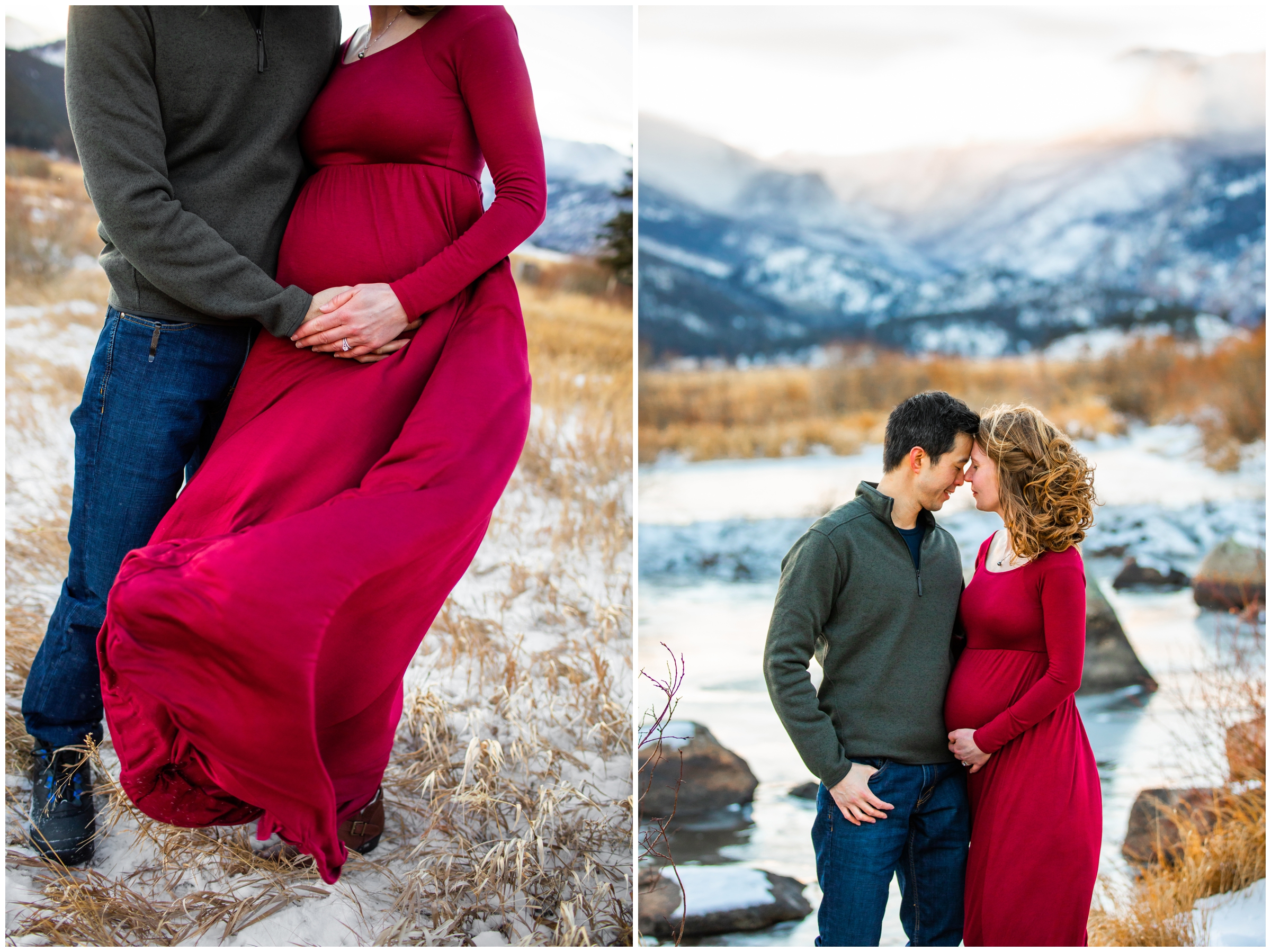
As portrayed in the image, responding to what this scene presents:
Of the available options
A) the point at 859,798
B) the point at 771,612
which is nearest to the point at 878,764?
the point at 859,798

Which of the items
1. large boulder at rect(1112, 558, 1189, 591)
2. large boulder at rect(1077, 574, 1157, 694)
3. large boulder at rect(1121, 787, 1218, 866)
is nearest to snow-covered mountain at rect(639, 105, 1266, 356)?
large boulder at rect(1112, 558, 1189, 591)

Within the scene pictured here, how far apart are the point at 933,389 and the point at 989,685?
8465 millimetres

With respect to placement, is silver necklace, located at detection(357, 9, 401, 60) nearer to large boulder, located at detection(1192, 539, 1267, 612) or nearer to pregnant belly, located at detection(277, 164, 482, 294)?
pregnant belly, located at detection(277, 164, 482, 294)

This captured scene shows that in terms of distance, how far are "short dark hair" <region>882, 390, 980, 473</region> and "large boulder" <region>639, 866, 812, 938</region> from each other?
2300 mm

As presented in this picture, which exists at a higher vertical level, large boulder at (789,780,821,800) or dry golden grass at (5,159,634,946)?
dry golden grass at (5,159,634,946)

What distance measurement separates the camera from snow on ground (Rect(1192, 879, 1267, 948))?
9.04 feet

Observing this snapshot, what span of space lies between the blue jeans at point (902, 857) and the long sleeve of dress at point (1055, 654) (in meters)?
0.18

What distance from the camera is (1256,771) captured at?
3.89m

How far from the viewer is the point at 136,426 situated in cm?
173

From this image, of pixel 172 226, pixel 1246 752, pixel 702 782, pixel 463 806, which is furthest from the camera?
pixel 702 782

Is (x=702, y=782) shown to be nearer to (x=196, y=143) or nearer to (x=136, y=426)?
(x=136, y=426)

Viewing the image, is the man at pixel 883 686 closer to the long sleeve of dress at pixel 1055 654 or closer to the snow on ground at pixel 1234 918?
the long sleeve of dress at pixel 1055 654

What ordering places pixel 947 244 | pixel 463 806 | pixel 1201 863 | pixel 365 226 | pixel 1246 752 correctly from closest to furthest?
pixel 365 226
pixel 463 806
pixel 1201 863
pixel 1246 752
pixel 947 244

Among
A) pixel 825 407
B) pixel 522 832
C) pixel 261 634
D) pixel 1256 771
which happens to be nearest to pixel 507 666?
pixel 522 832
